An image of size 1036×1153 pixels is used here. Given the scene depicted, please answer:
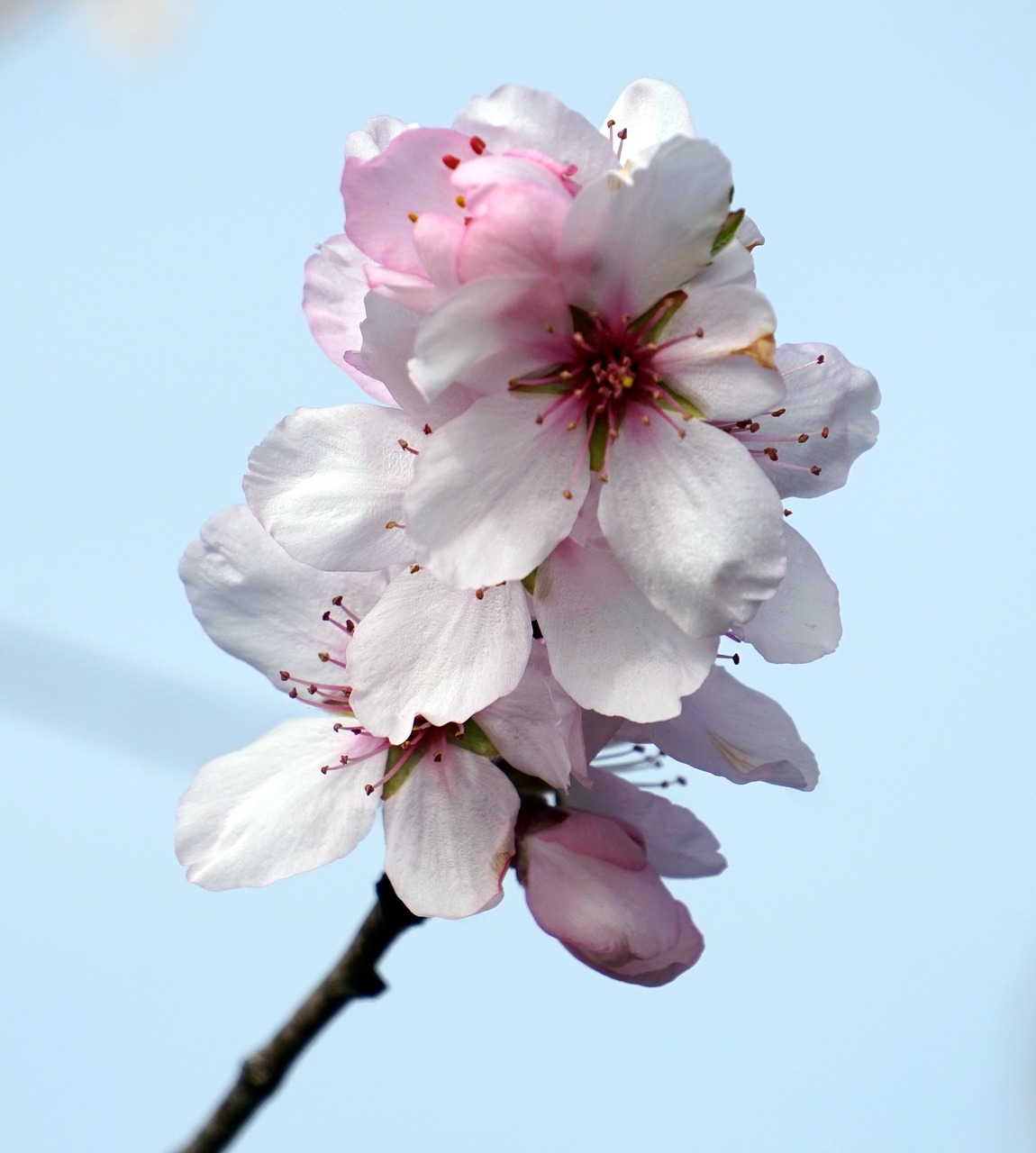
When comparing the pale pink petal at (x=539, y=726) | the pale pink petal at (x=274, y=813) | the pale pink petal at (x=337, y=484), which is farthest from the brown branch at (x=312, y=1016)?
the pale pink petal at (x=337, y=484)

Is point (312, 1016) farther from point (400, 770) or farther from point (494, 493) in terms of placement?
point (494, 493)

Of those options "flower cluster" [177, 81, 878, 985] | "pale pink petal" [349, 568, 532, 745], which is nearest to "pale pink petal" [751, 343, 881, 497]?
"flower cluster" [177, 81, 878, 985]

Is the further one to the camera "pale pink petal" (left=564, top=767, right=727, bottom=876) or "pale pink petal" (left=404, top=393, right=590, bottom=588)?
"pale pink petal" (left=564, top=767, right=727, bottom=876)

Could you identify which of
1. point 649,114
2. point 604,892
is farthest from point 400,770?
point 649,114

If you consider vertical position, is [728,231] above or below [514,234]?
above

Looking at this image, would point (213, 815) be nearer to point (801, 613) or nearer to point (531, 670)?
point (531, 670)

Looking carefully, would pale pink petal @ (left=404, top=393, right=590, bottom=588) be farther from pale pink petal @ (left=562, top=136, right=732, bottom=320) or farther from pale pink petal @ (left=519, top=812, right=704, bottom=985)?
pale pink petal @ (left=519, top=812, right=704, bottom=985)
